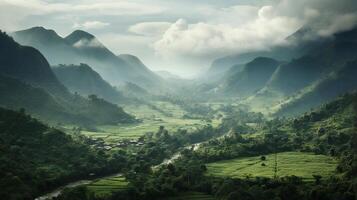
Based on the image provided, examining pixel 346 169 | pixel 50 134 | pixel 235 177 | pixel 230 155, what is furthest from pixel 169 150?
pixel 346 169

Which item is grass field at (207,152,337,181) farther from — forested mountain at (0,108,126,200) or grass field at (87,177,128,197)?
forested mountain at (0,108,126,200)

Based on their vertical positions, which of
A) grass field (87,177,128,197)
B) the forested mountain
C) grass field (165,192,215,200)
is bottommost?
grass field (165,192,215,200)

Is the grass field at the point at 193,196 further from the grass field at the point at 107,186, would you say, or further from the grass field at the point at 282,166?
the grass field at the point at 282,166

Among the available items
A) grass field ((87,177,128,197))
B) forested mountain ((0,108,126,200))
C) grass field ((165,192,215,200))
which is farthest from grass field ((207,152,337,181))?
forested mountain ((0,108,126,200))

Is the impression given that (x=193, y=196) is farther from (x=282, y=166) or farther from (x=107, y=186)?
(x=282, y=166)

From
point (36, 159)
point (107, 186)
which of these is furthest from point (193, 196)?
point (36, 159)

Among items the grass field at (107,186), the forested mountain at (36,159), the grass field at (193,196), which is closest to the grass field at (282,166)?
the grass field at (193,196)
